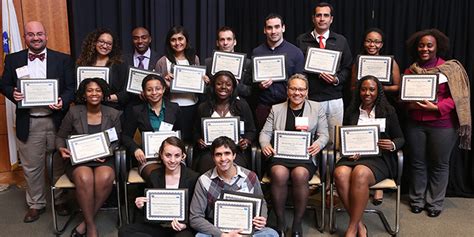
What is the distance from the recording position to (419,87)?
3.85 m

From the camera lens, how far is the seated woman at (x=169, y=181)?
3.14 meters

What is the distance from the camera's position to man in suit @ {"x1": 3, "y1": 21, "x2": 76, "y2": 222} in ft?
13.0

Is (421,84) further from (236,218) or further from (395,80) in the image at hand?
(236,218)

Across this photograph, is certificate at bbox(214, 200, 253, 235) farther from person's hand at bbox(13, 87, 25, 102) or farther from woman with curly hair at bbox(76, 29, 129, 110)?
person's hand at bbox(13, 87, 25, 102)

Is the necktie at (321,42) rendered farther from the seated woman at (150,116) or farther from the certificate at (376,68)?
the seated woman at (150,116)

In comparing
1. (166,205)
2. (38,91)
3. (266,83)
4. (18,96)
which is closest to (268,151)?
(266,83)

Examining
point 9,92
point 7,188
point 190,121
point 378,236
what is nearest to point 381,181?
point 378,236

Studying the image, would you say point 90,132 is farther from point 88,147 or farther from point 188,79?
point 188,79

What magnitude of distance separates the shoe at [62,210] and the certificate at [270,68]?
2012 mm

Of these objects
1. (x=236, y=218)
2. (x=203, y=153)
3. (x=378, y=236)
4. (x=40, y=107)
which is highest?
(x=40, y=107)

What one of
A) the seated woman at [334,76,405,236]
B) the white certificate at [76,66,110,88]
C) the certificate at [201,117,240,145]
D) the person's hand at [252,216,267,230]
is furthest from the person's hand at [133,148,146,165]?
the seated woman at [334,76,405,236]

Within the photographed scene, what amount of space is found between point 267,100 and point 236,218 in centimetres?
141

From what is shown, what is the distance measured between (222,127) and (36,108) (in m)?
1.58

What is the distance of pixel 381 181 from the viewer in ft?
12.0
